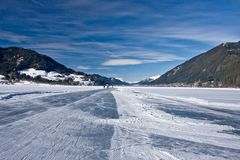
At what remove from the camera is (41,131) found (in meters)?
12.9

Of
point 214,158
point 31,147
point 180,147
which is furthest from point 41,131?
point 214,158

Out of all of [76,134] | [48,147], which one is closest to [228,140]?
[76,134]

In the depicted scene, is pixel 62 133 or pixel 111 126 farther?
pixel 111 126

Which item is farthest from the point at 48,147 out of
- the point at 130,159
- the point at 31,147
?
the point at 130,159

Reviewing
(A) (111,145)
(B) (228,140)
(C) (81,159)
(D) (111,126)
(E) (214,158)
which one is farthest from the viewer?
(D) (111,126)

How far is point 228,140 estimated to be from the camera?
39.9 ft

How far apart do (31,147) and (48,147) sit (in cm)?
48

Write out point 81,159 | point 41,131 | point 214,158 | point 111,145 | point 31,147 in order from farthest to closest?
point 41,131, point 111,145, point 31,147, point 214,158, point 81,159

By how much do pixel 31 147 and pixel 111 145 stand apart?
7.85 feet

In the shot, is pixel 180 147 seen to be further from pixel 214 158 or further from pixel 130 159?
pixel 130 159

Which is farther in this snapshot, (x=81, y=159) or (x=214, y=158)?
(x=214, y=158)

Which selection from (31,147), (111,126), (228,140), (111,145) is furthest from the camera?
(111,126)

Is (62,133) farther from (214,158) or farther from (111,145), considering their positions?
(214,158)

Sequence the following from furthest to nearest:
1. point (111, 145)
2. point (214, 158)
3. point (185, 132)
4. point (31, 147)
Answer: point (185, 132)
point (111, 145)
point (31, 147)
point (214, 158)
